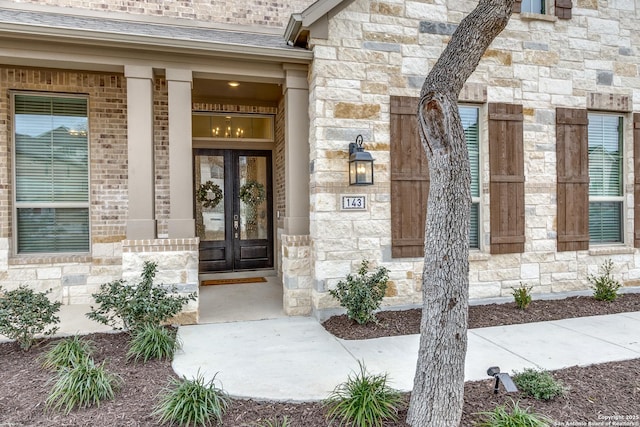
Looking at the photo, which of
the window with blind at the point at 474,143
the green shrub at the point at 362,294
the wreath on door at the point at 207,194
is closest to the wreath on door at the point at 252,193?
the wreath on door at the point at 207,194

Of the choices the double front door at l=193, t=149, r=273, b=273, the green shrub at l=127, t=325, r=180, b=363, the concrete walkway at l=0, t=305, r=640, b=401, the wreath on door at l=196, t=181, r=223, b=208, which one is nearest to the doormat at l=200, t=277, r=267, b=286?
the double front door at l=193, t=149, r=273, b=273

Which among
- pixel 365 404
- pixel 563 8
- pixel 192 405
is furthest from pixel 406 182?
pixel 192 405

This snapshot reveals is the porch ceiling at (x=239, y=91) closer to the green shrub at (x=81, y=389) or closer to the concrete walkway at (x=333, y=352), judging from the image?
the concrete walkway at (x=333, y=352)

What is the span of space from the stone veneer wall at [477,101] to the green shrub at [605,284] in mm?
119

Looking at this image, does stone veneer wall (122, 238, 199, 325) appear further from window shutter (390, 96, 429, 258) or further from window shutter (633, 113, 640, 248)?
window shutter (633, 113, 640, 248)

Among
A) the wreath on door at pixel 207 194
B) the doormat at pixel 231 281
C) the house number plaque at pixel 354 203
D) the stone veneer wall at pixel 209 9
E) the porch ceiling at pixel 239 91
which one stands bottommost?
the doormat at pixel 231 281

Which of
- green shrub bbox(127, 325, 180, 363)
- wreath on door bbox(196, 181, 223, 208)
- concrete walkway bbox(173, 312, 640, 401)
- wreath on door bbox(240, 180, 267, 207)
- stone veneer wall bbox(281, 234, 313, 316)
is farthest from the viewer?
wreath on door bbox(240, 180, 267, 207)

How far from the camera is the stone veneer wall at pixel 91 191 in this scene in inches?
210

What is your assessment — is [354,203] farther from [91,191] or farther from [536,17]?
[91,191]

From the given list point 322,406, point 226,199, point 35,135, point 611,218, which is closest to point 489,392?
point 322,406

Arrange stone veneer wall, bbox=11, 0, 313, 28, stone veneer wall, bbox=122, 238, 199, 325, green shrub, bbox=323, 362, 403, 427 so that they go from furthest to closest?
1. stone veneer wall, bbox=11, 0, 313, 28
2. stone veneer wall, bbox=122, 238, 199, 325
3. green shrub, bbox=323, 362, 403, 427

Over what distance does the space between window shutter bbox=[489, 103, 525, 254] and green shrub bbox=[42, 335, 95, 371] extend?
14.9 ft

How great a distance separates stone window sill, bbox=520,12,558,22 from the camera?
5.35 m

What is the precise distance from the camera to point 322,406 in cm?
265
